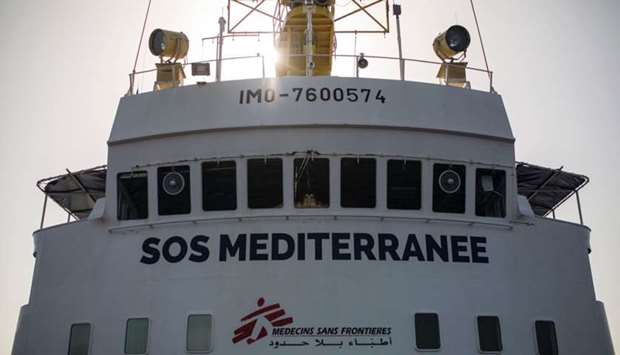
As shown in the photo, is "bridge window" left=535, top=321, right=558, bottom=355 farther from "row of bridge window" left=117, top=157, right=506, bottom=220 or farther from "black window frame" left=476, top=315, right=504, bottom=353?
"row of bridge window" left=117, top=157, right=506, bottom=220

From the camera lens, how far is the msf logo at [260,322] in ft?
46.1

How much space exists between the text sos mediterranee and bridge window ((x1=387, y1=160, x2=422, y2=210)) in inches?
56.4

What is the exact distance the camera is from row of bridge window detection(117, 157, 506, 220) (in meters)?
15.5

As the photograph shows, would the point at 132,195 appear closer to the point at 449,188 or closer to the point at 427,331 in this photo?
the point at 449,188

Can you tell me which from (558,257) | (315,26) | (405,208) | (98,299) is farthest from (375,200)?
(315,26)

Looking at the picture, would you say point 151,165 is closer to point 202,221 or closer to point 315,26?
point 202,221

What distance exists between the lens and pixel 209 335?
46.7ft

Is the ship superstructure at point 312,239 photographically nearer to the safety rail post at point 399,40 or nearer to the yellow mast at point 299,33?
the safety rail post at point 399,40

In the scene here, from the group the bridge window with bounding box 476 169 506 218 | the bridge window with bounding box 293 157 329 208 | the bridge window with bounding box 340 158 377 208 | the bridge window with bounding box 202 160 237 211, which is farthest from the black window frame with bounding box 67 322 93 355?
the bridge window with bounding box 476 169 506 218

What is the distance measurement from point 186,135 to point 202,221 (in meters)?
1.90

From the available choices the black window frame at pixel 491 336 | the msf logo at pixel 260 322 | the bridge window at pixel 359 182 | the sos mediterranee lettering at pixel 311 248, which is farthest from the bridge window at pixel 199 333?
the black window frame at pixel 491 336

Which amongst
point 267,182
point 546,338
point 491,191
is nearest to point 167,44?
point 267,182

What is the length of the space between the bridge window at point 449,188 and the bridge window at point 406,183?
0.35 metres

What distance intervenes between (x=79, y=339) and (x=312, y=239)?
4886 millimetres
